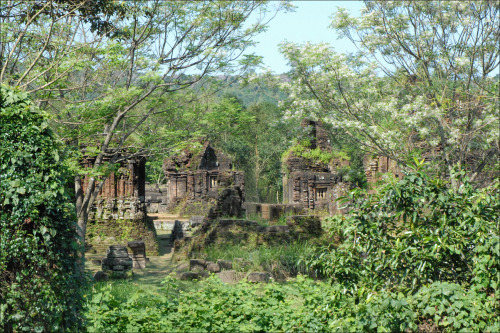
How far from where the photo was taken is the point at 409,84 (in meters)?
15.1

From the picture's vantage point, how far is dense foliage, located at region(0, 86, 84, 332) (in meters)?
5.22

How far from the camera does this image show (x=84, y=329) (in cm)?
577

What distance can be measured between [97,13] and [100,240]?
830 cm

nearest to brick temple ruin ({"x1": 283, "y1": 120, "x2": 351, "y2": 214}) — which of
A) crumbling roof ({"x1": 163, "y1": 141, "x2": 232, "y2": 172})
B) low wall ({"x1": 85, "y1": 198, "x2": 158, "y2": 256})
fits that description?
crumbling roof ({"x1": 163, "y1": 141, "x2": 232, "y2": 172})

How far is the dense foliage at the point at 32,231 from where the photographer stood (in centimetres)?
522

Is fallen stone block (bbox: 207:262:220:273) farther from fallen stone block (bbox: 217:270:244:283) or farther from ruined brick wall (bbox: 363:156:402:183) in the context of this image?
ruined brick wall (bbox: 363:156:402:183)

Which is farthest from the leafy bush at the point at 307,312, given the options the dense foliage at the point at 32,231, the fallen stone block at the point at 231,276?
the fallen stone block at the point at 231,276

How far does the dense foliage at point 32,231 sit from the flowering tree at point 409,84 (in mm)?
9332

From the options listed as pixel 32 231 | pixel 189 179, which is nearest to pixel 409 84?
pixel 32 231

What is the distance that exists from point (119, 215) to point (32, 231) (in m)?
12.5

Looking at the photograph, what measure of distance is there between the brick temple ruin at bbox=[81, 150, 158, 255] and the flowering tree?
6.33 meters

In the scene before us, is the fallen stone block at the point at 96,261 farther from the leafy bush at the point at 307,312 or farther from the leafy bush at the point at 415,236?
the leafy bush at the point at 415,236

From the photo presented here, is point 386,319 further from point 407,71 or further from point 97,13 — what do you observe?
point 407,71

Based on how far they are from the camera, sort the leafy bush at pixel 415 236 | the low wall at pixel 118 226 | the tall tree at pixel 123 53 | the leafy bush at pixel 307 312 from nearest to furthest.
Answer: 1. the leafy bush at pixel 307 312
2. the leafy bush at pixel 415 236
3. the tall tree at pixel 123 53
4. the low wall at pixel 118 226
